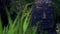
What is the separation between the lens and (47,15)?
122 inches

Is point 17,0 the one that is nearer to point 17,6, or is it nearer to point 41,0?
point 17,6

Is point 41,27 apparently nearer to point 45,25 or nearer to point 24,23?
point 45,25

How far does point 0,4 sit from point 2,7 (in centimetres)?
6

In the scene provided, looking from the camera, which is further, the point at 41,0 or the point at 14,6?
the point at 14,6

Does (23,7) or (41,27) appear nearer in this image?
(41,27)

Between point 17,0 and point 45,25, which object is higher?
point 17,0

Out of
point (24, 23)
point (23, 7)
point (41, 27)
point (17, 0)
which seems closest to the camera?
point (24, 23)

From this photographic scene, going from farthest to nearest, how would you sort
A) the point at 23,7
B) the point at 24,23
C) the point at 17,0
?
the point at 17,0 → the point at 23,7 → the point at 24,23

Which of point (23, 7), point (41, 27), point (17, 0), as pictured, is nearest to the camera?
point (41, 27)

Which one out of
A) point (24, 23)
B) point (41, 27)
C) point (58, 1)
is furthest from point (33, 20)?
point (58, 1)

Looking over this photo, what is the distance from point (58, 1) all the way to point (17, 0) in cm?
60

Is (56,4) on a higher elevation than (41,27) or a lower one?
higher

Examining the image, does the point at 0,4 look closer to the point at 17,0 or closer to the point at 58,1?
the point at 17,0

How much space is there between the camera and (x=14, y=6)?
360cm
